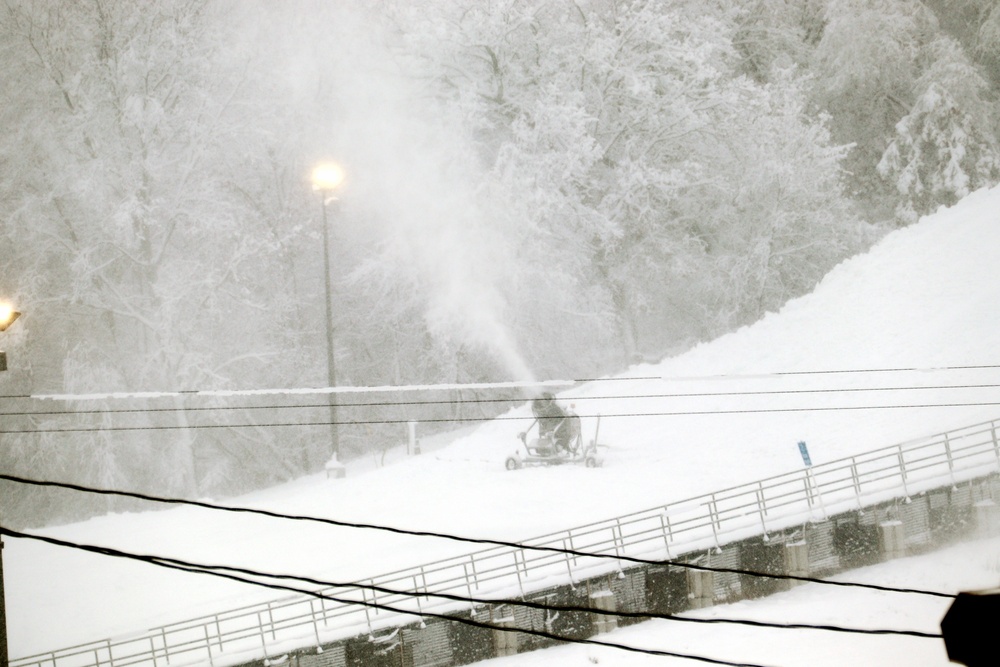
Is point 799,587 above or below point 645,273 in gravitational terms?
below

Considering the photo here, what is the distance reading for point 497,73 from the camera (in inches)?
1337

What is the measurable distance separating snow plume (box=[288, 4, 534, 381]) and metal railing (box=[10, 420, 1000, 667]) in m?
11.0

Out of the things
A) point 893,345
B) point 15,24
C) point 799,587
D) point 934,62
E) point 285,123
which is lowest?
point 799,587

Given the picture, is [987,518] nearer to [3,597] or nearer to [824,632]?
[824,632]

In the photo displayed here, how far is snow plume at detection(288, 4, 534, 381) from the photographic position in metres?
31.8

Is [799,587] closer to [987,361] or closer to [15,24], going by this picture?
[987,361]

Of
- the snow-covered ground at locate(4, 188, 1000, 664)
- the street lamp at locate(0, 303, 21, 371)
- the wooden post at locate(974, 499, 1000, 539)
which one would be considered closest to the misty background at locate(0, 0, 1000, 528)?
the snow-covered ground at locate(4, 188, 1000, 664)

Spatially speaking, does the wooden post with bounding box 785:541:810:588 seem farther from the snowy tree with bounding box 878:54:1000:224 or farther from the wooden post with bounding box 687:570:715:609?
the snowy tree with bounding box 878:54:1000:224

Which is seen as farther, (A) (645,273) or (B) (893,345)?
(A) (645,273)

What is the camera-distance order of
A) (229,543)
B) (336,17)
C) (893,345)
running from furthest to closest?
(336,17) < (893,345) < (229,543)

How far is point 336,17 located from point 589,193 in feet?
39.1

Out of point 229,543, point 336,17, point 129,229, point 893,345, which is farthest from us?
point 336,17

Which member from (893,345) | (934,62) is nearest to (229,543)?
(893,345)

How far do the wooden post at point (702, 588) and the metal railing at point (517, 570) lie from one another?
2.02ft
